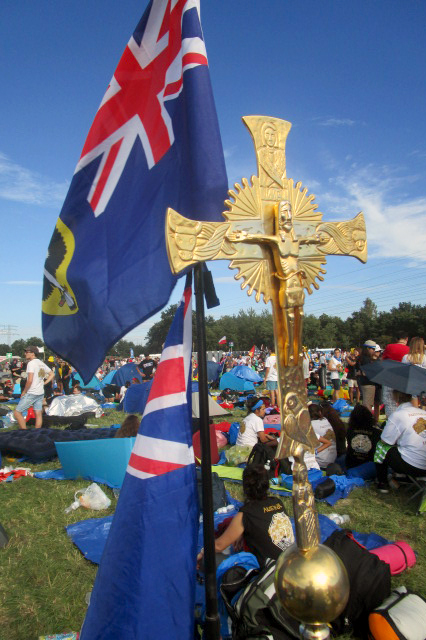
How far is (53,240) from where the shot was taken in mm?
2938

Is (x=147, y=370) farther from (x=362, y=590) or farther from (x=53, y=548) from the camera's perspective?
(x=362, y=590)

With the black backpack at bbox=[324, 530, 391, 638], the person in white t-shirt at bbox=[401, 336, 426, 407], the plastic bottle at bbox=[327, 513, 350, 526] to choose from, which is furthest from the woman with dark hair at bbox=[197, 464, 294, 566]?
the person in white t-shirt at bbox=[401, 336, 426, 407]

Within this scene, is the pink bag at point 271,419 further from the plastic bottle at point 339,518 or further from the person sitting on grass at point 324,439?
the plastic bottle at point 339,518

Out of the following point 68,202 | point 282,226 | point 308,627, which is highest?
point 68,202

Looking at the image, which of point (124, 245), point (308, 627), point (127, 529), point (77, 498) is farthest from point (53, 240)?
point (77, 498)

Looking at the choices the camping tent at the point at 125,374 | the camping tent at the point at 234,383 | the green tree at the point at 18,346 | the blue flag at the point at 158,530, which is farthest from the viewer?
the green tree at the point at 18,346

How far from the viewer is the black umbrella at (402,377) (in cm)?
563

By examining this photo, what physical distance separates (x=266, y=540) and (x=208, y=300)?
237 cm

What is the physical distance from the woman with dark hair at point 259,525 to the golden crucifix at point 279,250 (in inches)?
93.0

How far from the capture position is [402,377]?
591cm

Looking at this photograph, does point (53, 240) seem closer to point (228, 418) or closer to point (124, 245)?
point (124, 245)

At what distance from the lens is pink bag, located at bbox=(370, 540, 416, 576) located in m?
3.77

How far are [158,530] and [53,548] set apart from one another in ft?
10.9

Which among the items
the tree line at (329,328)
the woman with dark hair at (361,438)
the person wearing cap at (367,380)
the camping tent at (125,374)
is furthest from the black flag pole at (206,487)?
the tree line at (329,328)
